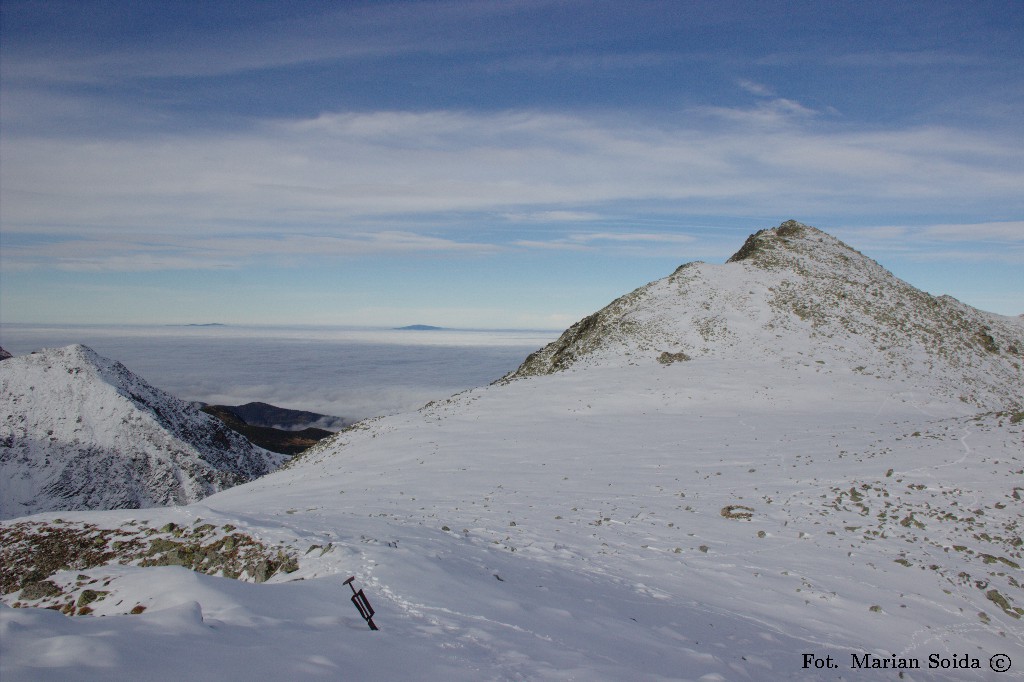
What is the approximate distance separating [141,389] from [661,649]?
83376 millimetres

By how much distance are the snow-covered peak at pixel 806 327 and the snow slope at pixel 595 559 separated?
1091cm

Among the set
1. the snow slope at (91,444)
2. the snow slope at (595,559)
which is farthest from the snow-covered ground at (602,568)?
the snow slope at (91,444)

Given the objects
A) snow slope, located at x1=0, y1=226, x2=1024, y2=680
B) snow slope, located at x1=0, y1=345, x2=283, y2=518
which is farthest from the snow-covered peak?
snow slope, located at x1=0, y1=345, x2=283, y2=518

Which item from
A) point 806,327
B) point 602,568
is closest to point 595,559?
point 602,568

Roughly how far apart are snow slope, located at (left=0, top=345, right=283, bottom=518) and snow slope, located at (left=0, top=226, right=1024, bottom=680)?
43651 millimetres

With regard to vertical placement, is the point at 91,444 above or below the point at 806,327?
below

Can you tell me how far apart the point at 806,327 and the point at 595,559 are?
39196mm

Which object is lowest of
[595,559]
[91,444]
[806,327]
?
[91,444]

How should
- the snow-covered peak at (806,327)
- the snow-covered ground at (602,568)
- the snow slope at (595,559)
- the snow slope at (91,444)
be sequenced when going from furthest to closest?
the snow slope at (91,444) < the snow-covered peak at (806,327) < the snow slope at (595,559) < the snow-covered ground at (602,568)

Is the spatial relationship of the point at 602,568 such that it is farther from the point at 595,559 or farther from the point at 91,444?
the point at 91,444

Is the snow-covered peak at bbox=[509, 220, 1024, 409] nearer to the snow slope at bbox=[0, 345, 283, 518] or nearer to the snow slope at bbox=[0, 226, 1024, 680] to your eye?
the snow slope at bbox=[0, 226, 1024, 680]

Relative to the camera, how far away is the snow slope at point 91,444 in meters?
58.7

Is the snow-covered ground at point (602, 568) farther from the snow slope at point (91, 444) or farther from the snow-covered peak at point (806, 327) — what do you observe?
the snow slope at point (91, 444)

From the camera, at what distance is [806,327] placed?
42969 mm
